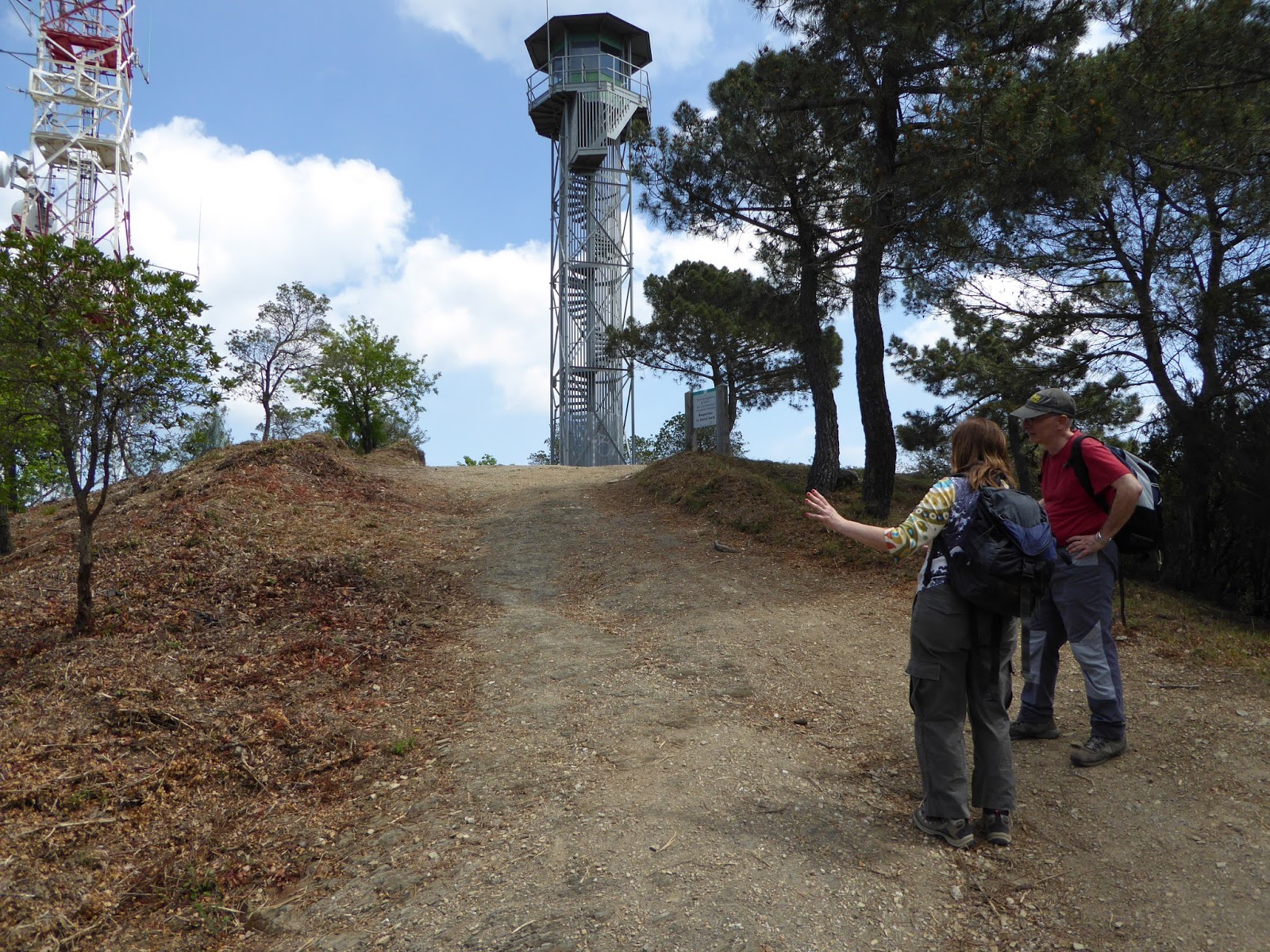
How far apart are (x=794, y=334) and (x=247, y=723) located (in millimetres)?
11987

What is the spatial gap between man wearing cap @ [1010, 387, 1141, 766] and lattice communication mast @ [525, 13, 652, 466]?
25.8m

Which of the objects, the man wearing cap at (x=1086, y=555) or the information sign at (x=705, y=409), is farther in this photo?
the information sign at (x=705, y=409)

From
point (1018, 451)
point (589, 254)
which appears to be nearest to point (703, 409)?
point (1018, 451)

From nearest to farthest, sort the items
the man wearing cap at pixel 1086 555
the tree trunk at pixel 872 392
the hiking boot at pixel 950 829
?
1. the hiking boot at pixel 950 829
2. the man wearing cap at pixel 1086 555
3. the tree trunk at pixel 872 392

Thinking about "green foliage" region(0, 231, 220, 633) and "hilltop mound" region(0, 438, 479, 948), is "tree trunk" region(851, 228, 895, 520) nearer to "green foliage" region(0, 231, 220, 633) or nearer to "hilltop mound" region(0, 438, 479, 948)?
"hilltop mound" region(0, 438, 479, 948)

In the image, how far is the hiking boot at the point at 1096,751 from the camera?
4.38 m

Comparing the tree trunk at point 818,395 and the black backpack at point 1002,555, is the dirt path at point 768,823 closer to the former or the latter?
the black backpack at point 1002,555

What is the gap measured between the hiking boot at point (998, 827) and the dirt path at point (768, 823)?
0.19 ft

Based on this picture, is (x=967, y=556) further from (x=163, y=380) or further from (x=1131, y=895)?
(x=163, y=380)

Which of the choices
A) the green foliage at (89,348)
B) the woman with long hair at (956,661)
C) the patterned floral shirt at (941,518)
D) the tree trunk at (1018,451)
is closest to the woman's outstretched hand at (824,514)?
the woman with long hair at (956,661)

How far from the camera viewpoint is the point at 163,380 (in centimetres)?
666

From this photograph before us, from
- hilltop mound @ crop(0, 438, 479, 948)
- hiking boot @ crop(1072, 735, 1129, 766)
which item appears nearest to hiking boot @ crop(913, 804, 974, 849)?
hiking boot @ crop(1072, 735, 1129, 766)

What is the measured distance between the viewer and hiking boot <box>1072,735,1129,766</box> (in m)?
4.38

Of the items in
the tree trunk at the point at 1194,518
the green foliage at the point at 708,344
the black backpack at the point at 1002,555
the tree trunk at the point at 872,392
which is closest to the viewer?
the black backpack at the point at 1002,555
